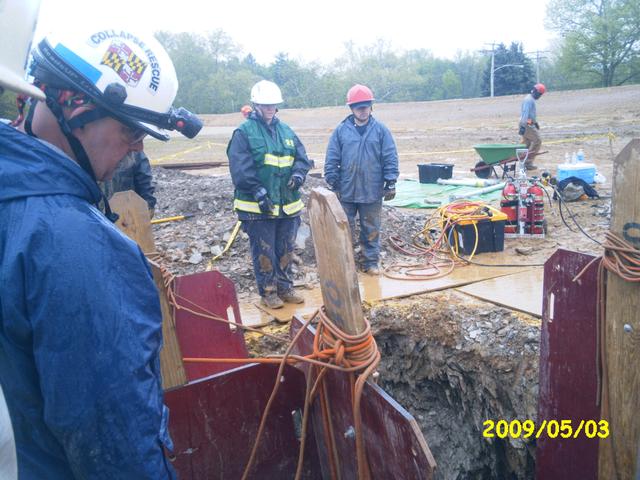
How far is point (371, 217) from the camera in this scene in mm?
5688

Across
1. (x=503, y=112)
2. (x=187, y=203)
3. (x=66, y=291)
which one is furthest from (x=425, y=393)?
(x=503, y=112)

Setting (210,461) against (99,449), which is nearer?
(99,449)

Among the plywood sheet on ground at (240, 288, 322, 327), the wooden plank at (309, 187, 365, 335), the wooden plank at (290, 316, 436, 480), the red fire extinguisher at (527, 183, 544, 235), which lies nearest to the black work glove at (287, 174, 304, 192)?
the plywood sheet on ground at (240, 288, 322, 327)

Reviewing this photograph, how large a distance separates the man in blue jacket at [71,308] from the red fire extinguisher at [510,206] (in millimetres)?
6009

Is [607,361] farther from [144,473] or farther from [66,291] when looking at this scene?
[66,291]

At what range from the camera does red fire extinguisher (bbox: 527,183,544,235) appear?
6.48 m

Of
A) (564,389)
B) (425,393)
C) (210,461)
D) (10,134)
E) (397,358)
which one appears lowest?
(425,393)

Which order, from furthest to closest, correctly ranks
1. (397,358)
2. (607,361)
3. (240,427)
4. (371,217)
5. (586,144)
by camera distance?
1. (586,144)
2. (371,217)
3. (397,358)
4. (240,427)
5. (607,361)

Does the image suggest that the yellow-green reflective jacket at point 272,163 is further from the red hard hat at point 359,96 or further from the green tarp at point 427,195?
the green tarp at point 427,195

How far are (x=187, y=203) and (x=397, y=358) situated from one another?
4.57m

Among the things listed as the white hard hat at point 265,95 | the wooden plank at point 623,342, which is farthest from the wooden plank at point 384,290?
the wooden plank at point 623,342

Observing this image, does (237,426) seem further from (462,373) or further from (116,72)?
(462,373)

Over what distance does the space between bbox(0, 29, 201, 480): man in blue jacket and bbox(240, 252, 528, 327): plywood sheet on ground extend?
3.24 metres

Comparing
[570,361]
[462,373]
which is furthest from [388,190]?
[570,361]
